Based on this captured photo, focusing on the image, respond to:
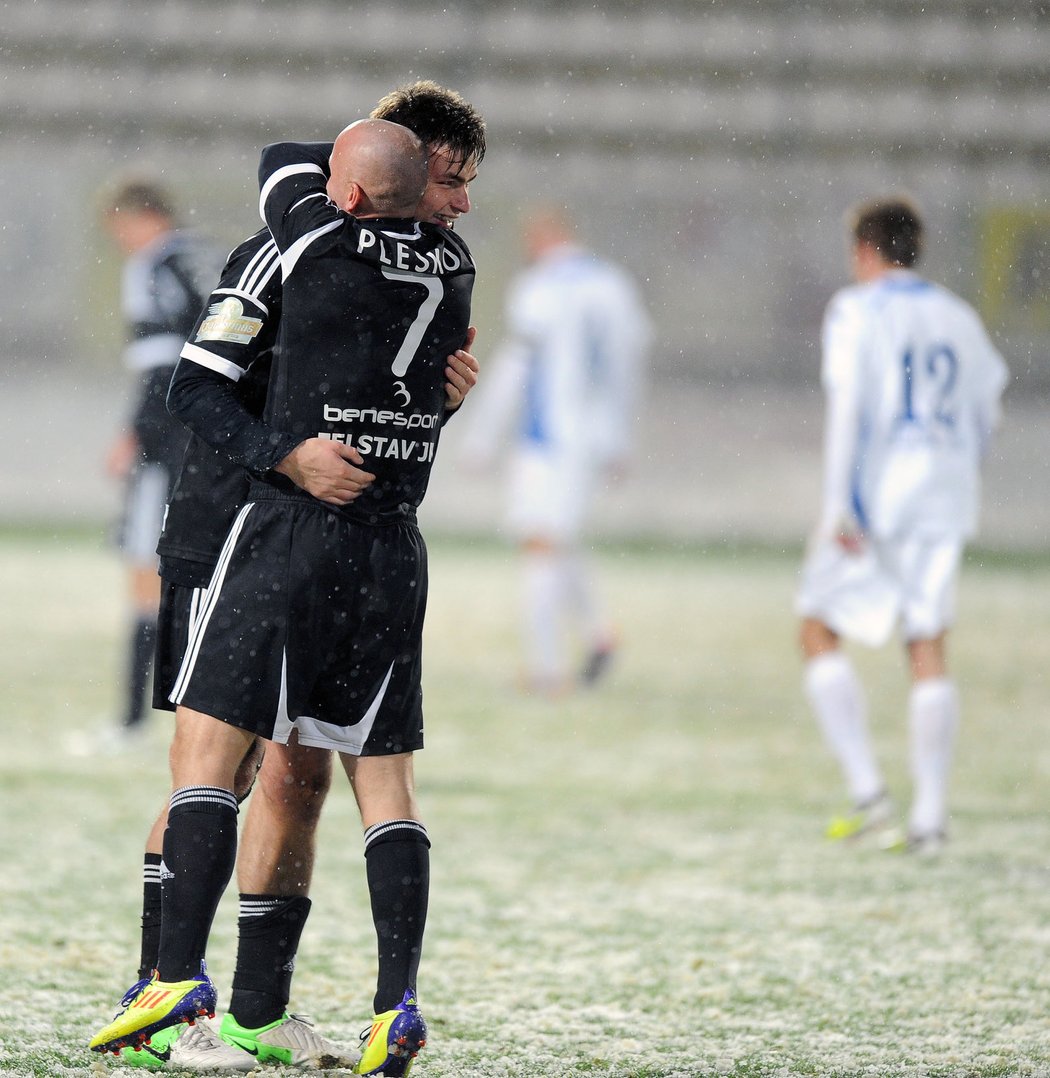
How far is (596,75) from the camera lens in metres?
17.5

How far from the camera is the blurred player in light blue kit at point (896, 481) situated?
15.3 ft

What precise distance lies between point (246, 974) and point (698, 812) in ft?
8.65

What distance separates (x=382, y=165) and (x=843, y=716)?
2.87m

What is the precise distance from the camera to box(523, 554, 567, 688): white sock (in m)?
7.27

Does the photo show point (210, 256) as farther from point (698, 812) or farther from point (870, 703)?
point (870, 703)

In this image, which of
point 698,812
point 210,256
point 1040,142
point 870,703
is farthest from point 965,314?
point 1040,142

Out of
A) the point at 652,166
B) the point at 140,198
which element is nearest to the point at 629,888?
the point at 140,198

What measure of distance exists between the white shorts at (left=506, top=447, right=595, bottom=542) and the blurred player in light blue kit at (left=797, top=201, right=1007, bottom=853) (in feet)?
9.48

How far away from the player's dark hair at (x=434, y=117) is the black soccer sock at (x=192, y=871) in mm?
935

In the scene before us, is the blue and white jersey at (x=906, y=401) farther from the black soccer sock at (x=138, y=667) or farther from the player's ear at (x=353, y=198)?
the player's ear at (x=353, y=198)

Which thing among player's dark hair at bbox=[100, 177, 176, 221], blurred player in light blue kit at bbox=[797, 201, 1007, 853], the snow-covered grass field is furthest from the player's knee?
player's dark hair at bbox=[100, 177, 176, 221]

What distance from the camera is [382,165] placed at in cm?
230

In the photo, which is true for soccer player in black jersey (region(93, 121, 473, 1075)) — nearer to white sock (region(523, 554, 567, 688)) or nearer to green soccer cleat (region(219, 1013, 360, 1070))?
green soccer cleat (region(219, 1013, 360, 1070))

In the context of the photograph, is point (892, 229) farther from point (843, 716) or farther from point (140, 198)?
point (140, 198)
